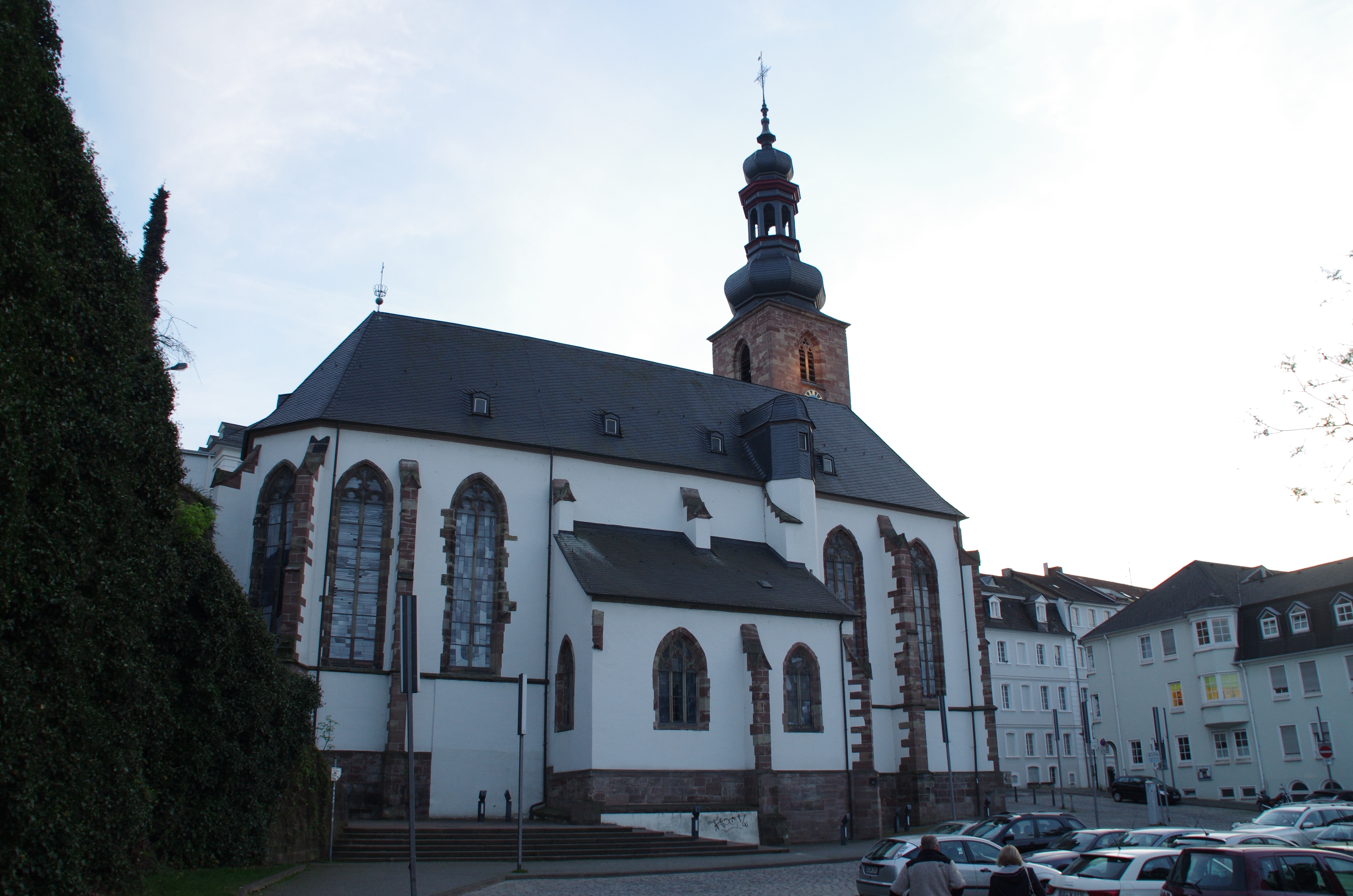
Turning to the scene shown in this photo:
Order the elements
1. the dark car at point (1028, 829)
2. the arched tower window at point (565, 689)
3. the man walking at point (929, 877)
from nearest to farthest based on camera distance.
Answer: the man walking at point (929, 877)
the dark car at point (1028, 829)
the arched tower window at point (565, 689)

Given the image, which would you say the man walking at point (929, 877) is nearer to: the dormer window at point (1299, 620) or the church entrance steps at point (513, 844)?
the church entrance steps at point (513, 844)

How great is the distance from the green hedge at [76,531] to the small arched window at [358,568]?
382 inches

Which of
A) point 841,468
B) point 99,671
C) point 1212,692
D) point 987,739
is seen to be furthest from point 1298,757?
point 99,671

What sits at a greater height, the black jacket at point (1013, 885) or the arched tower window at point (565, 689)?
the arched tower window at point (565, 689)

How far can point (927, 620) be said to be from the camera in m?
34.2

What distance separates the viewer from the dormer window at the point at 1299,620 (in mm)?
40781

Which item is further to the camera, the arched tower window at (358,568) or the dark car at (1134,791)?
the dark car at (1134,791)

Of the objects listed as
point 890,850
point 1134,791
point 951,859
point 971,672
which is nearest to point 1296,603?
point 1134,791

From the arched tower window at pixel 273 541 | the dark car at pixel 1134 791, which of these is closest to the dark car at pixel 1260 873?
the arched tower window at pixel 273 541

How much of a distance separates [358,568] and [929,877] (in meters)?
19.0

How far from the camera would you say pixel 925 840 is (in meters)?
9.81

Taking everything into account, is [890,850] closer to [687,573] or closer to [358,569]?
[687,573]

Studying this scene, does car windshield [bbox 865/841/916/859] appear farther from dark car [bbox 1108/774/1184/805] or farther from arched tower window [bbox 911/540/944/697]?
dark car [bbox 1108/774/1184/805]

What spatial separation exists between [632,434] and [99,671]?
2115 centimetres
